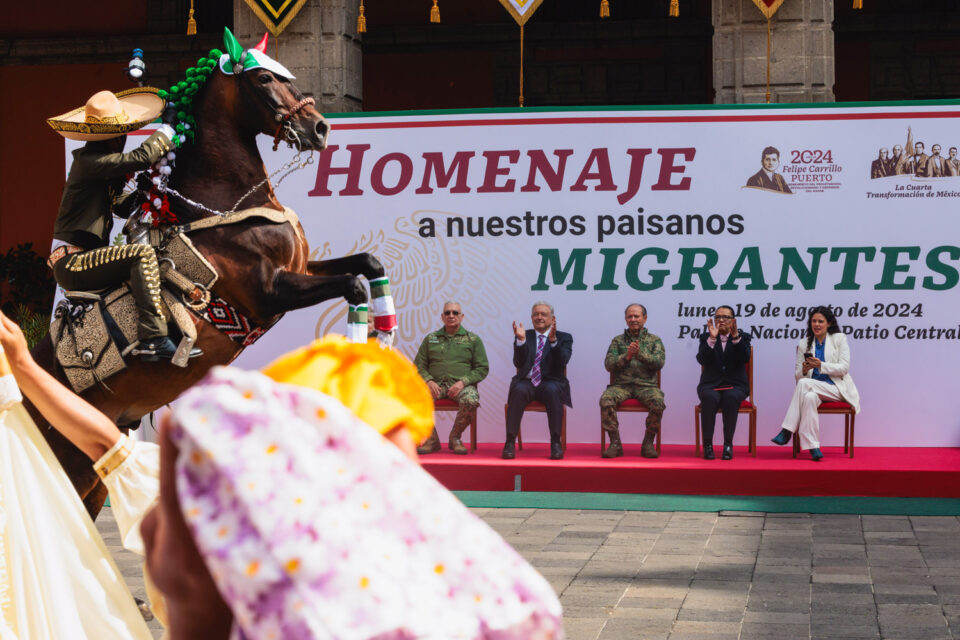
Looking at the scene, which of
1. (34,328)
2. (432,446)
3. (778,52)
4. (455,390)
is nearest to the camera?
(455,390)

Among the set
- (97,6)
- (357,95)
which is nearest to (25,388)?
(357,95)

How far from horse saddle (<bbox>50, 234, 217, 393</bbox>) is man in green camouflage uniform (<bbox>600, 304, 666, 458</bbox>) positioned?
3905mm

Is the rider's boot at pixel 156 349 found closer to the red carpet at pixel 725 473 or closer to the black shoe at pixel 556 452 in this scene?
the red carpet at pixel 725 473

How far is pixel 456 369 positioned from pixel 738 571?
3247mm

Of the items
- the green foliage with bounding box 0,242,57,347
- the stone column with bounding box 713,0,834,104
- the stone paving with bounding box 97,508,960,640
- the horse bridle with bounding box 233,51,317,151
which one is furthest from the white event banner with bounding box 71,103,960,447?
the green foliage with bounding box 0,242,57,347

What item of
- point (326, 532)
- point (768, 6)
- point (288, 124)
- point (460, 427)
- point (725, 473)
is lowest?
point (725, 473)

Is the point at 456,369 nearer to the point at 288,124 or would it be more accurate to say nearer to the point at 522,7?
the point at 522,7

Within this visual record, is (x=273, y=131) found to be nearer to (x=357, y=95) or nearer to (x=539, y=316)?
(x=539, y=316)

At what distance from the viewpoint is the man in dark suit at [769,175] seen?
898 cm

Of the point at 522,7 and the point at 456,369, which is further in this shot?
the point at 522,7

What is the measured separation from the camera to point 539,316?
8.98 meters

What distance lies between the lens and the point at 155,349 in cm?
549

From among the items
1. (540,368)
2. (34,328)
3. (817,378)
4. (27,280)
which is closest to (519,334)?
(540,368)

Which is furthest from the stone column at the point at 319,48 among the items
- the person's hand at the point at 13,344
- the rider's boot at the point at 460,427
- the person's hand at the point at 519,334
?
the person's hand at the point at 13,344
